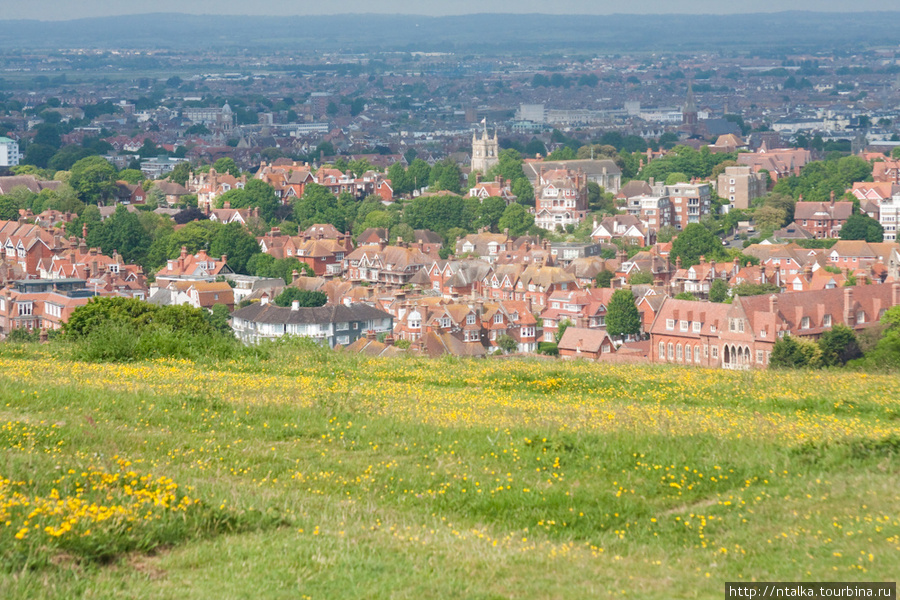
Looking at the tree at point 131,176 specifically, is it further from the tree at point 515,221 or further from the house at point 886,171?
the house at point 886,171

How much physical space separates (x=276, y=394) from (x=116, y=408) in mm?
1760

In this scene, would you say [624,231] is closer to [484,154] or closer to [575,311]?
[575,311]

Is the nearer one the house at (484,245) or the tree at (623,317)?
the tree at (623,317)

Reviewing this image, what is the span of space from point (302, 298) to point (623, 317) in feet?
51.8

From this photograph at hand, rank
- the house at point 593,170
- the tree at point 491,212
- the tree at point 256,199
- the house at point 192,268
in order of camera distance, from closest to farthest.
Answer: the house at point 192,268 → the tree at point 491,212 → the tree at point 256,199 → the house at point 593,170

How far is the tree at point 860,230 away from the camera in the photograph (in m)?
88.2

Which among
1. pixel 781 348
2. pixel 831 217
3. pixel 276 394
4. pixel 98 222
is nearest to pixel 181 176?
pixel 98 222

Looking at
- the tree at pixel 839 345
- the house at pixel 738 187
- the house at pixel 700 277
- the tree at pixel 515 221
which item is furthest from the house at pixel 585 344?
the house at pixel 738 187

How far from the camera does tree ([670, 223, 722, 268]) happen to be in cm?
7906

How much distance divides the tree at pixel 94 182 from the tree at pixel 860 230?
5694 centimetres

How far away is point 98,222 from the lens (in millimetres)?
84312

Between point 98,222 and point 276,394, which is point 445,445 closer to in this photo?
point 276,394

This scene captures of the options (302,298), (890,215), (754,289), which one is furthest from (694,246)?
(302,298)

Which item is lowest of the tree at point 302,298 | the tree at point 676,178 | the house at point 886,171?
the tree at point 302,298
